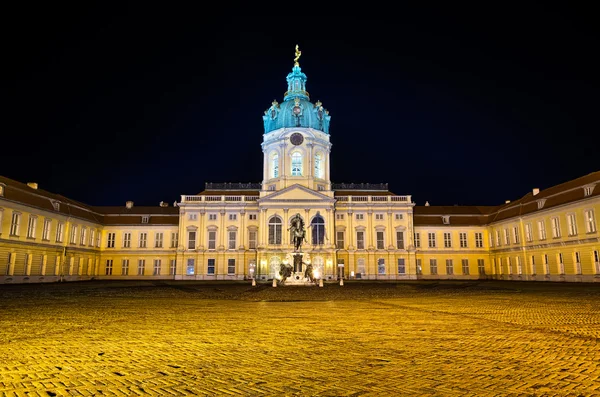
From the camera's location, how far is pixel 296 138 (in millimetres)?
61625

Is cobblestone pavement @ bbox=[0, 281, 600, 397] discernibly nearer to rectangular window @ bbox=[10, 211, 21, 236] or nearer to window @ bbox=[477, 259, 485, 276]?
rectangular window @ bbox=[10, 211, 21, 236]

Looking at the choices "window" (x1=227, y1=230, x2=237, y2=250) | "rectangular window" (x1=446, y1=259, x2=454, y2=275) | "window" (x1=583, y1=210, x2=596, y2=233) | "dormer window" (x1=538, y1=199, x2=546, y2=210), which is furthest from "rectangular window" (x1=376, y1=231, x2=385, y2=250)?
"window" (x1=583, y1=210, x2=596, y2=233)

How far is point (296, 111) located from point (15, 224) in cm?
3758

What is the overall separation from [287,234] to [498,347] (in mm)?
48579

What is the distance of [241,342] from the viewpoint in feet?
32.0

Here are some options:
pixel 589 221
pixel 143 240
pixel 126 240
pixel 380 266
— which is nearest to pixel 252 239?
pixel 143 240

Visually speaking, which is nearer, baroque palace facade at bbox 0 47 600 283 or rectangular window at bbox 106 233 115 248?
baroque palace facade at bbox 0 47 600 283

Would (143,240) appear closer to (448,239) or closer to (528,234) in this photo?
(448,239)

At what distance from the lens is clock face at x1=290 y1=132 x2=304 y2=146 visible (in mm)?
61531

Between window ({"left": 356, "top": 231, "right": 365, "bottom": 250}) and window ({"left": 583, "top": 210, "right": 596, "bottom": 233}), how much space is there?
2704cm

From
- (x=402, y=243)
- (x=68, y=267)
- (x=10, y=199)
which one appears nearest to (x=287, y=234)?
(x=402, y=243)

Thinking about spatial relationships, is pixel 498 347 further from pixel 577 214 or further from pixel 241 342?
pixel 577 214

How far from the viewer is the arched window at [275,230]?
57.5 m

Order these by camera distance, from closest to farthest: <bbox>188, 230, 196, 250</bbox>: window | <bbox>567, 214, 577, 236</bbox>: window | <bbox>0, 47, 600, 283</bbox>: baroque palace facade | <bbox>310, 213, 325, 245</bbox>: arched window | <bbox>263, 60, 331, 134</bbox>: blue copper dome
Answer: <bbox>567, 214, 577, 236</bbox>: window → <bbox>0, 47, 600, 283</bbox>: baroque palace facade → <bbox>310, 213, 325, 245</bbox>: arched window → <bbox>188, 230, 196, 250</bbox>: window → <bbox>263, 60, 331, 134</bbox>: blue copper dome
